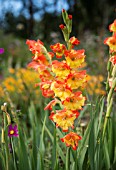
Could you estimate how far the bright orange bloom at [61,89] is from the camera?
3.84 ft

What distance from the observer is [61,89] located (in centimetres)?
118

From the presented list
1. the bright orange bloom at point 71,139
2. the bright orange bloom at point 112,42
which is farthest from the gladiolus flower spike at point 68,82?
the bright orange bloom at point 112,42

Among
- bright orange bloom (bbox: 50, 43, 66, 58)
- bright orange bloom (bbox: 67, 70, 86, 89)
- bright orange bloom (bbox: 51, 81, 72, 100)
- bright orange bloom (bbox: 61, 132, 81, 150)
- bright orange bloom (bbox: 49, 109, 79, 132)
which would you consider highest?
bright orange bloom (bbox: 50, 43, 66, 58)

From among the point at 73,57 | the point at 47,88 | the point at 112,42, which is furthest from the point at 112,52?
the point at 47,88

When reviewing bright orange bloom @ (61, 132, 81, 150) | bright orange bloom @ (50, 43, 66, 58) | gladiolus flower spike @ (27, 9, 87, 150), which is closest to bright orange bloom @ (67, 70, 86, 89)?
gladiolus flower spike @ (27, 9, 87, 150)

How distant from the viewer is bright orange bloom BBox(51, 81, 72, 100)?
117 centimetres

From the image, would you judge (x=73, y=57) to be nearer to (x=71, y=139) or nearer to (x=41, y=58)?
(x=41, y=58)

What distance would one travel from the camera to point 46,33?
15578 millimetres

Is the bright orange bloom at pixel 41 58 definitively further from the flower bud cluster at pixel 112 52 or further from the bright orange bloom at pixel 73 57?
the flower bud cluster at pixel 112 52

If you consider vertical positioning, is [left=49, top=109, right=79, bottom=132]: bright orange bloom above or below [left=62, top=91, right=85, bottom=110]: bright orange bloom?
below

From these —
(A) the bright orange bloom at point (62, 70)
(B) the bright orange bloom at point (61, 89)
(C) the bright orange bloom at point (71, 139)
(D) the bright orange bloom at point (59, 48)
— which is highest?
(D) the bright orange bloom at point (59, 48)

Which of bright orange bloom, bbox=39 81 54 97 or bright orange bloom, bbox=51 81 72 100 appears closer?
bright orange bloom, bbox=51 81 72 100

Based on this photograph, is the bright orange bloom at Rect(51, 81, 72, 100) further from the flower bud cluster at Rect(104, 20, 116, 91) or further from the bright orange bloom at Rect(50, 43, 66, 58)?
the flower bud cluster at Rect(104, 20, 116, 91)

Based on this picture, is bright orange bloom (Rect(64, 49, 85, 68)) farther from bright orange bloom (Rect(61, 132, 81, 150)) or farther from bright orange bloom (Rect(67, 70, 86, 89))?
bright orange bloom (Rect(61, 132, 81, 150))
